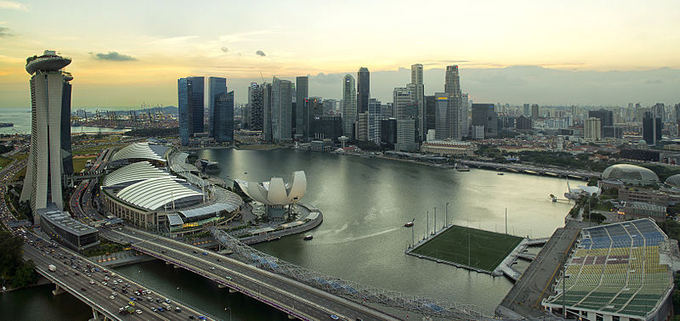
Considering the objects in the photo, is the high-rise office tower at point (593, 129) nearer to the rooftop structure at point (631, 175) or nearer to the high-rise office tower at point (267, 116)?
the rooftop structure at point (631, 175)

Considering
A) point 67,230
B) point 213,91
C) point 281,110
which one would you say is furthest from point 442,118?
point 67,230

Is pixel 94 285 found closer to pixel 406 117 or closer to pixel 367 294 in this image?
pixel 367 294

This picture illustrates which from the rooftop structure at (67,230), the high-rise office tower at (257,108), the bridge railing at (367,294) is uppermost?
the high-rise office tower at (257,108)

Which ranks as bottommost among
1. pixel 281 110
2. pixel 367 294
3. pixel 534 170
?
pixel 367 294

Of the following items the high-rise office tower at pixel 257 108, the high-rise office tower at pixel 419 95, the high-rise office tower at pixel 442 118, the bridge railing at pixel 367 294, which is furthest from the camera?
the high-rise office tower at pixel 257 108

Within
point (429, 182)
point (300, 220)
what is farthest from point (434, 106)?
point (300, 220)

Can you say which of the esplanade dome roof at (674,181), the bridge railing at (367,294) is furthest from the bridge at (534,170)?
the bridge railing at (367,294)
